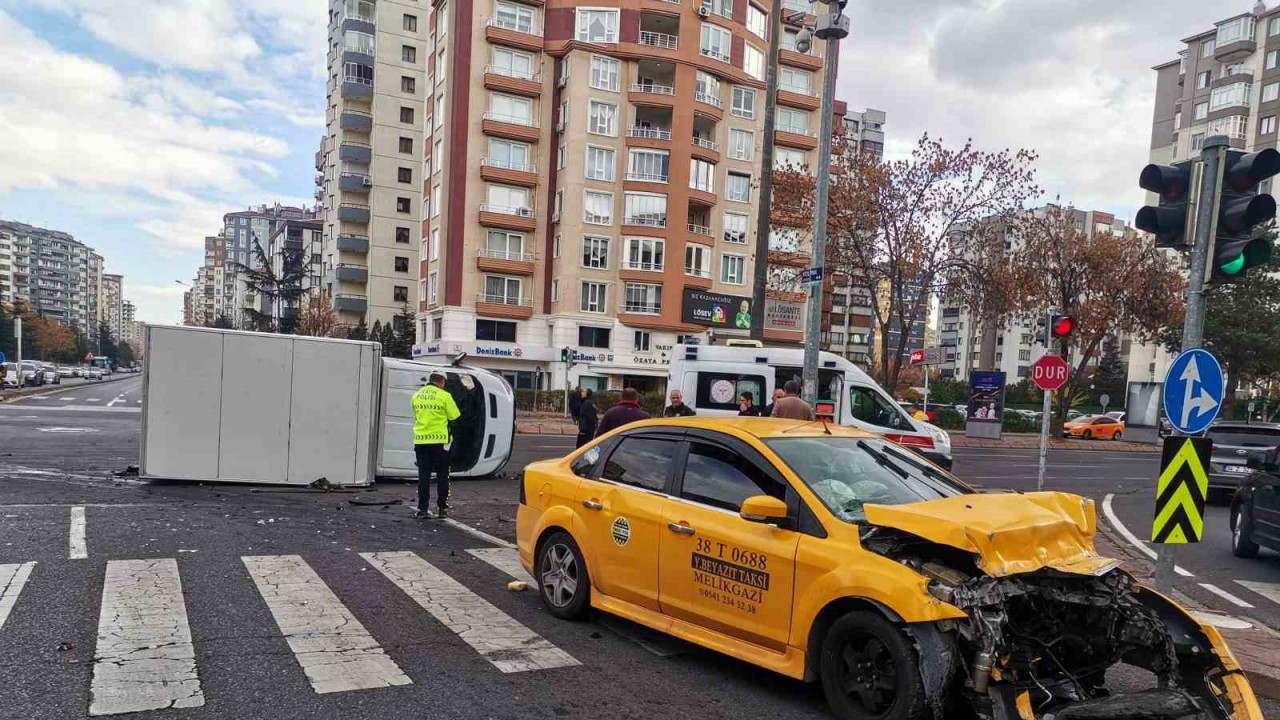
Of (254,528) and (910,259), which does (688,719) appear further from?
(910,259)

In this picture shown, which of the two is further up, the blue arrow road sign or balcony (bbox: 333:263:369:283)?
balcony (bbox: 333:263:369:283)

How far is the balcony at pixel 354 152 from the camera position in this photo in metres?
68.5

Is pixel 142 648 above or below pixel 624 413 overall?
below

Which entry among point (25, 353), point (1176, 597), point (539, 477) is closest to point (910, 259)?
point (1176, 597)

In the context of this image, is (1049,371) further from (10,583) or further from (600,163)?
(600,163)

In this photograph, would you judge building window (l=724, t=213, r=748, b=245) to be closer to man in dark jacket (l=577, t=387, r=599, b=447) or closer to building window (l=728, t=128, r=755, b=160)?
building window (l=728, t=128, r=755, b=160)

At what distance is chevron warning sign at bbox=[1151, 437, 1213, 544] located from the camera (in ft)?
19.4

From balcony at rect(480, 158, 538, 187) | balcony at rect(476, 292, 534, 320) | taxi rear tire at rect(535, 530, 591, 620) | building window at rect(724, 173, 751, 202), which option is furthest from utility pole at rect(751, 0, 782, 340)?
building window at rect(724, 173, 751, 202)

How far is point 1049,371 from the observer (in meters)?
11.6

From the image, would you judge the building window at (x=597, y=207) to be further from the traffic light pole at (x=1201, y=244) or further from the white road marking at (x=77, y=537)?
the traffic light pole at (x=1201, y=244)

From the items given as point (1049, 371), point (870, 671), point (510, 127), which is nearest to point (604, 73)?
point (510, 127)

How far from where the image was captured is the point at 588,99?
46656mm

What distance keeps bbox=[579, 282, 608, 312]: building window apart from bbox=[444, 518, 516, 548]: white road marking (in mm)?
38155

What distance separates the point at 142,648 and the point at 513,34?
47.3 meters
